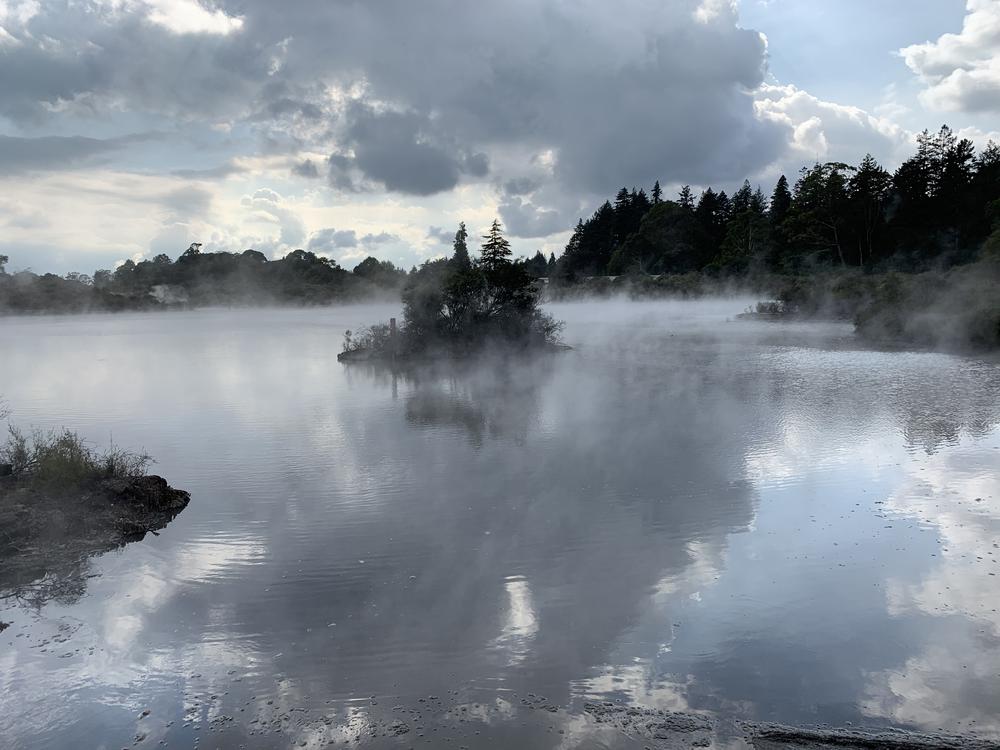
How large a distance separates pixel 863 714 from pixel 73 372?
1140 inches

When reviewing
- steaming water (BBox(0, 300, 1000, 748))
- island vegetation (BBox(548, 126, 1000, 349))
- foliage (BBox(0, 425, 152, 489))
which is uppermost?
island vegetation (BBox(548, 126, 1000, 349))

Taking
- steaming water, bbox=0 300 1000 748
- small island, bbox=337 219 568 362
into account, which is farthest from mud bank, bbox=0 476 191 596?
small island, bbox=337 219 568 362

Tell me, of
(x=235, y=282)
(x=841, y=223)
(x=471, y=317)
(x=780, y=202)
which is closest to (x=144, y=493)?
(x=471, y=317)

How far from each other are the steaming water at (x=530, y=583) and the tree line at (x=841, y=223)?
5061 centimetres

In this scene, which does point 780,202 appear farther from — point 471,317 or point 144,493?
point 144,493

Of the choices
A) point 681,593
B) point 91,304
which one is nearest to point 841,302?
point 681,593

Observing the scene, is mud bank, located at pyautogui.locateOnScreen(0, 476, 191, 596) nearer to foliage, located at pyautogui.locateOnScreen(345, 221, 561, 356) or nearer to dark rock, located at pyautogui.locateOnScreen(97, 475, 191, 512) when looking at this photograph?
dark rock, located at pyautogui.locateOnScreen(97, 475, 191, 512)

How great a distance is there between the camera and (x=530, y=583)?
26.0 feet

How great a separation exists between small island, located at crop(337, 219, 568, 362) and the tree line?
1517 inches

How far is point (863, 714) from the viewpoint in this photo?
18.0ft

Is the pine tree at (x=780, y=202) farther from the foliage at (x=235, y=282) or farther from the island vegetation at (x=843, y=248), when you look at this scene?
the foliage at (x=235, y=282)

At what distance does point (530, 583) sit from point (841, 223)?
71633 millimetres

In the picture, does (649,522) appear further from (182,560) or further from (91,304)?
(91,304)

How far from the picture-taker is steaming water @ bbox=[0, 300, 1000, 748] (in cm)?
576
